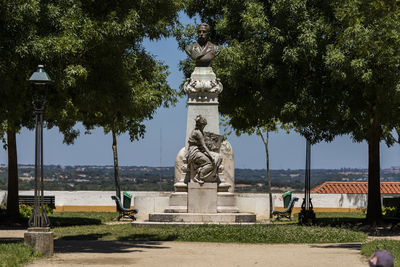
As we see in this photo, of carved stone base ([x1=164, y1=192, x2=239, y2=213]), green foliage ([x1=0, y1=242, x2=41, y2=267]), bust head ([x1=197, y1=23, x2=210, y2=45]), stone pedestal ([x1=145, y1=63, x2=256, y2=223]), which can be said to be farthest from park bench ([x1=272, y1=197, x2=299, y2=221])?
green foliage ([x1=0, y1=242, x2=41, y2=267])

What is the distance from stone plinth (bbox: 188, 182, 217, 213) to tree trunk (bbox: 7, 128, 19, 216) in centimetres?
640

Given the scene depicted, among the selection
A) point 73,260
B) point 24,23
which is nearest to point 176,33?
point 24,23

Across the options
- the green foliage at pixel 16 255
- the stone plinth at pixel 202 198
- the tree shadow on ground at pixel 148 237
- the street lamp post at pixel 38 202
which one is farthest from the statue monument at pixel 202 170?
the green foliage at pixel 16 255

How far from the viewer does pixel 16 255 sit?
12.4 meters

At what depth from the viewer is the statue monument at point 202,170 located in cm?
2175

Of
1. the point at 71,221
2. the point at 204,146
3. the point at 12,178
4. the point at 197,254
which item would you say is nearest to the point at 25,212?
the point at 12,178

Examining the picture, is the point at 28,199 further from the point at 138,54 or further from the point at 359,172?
the point at 359,172

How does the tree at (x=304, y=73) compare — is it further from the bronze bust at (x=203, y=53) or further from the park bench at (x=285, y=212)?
the park bench at (x=285, y=212)

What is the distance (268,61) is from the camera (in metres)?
24.3

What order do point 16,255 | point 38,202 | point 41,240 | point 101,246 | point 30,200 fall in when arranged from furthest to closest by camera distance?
point 30,200, point 101,246, point 38,202, point 41,240, point 16,255

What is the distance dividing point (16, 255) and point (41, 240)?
143 centimetres

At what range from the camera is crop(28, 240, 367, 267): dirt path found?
1298cm

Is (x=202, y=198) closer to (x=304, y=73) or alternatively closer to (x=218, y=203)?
(x=218, y=203)

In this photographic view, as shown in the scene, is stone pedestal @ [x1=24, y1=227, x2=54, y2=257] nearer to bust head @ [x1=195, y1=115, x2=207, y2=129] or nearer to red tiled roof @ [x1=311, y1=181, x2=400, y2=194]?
bust head @ [x1=195, y1=115, x2=207, y2=129]
